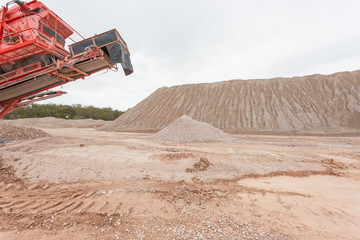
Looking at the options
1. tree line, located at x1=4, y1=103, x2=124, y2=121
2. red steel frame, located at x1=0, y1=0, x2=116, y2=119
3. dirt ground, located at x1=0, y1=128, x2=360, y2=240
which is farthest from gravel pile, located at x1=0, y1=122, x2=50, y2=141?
tree line, located at x1=4, y1=103, x2=124, y2=121

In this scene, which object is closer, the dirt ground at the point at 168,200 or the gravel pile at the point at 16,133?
the dirt ground at the point at 168,200

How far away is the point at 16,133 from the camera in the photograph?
8164 mm

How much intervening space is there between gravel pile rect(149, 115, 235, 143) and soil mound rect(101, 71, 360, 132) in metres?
8.59

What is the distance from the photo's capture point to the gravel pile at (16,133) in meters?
7.80

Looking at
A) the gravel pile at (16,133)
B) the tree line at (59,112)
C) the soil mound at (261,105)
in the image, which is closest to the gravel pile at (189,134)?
the gravel pile at (16,133)

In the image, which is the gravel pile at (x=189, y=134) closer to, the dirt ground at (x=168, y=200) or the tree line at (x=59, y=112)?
the dirt ground at (x=168, y=200)

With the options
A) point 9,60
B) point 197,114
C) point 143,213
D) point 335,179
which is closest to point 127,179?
point 143,213

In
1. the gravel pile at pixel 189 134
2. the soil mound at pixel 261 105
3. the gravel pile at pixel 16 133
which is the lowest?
the gravel pile at pixel 189 134

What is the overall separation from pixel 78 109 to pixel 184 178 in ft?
190

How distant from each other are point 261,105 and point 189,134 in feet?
51.9

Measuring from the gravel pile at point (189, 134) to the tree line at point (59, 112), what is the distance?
44646mm

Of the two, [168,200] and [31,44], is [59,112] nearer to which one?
[31,44]

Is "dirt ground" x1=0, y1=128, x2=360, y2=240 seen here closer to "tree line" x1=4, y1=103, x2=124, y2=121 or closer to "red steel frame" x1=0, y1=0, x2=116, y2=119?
"red steel frame" x1=0, y1=0, x2=116, y2=119

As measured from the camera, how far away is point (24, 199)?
3021 mm
